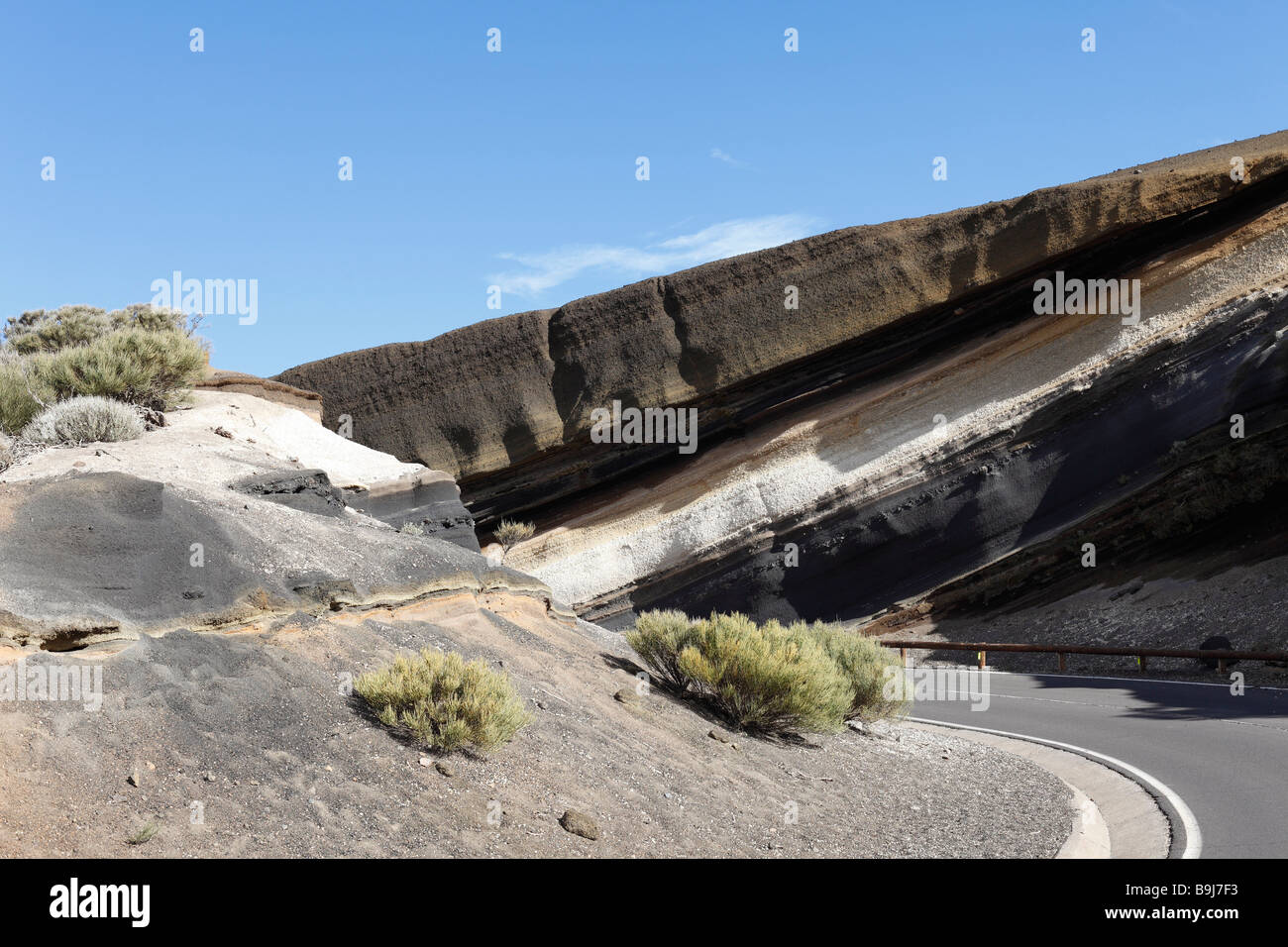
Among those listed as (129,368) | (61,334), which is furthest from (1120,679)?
(61,334)

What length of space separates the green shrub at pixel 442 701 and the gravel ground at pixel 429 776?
0.50 ft

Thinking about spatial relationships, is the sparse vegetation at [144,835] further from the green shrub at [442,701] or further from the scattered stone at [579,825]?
the scattered stone at [579,825]

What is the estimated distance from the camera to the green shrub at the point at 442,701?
6.78 m

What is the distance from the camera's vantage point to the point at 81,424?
11945 mm

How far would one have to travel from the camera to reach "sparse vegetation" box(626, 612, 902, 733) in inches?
394

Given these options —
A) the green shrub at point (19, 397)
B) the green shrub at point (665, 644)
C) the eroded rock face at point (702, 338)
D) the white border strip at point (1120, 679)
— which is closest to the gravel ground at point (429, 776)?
the green shrub at point (665, 644)

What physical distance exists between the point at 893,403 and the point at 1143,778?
14723 mm

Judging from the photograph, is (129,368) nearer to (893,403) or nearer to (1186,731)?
(1186,731)

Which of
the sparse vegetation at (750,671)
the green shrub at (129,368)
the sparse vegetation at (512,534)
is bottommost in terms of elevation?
the sparse vegetation at (750,671)

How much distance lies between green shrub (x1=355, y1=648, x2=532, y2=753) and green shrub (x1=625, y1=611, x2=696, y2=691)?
11.6ft

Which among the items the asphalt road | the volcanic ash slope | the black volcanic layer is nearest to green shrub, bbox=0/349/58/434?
the volcanic ash slope
